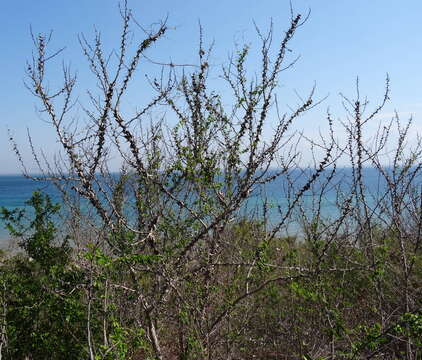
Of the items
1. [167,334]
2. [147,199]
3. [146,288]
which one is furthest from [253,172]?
[167,334]

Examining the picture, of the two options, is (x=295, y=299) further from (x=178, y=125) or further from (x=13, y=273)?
(x=13, y=273)

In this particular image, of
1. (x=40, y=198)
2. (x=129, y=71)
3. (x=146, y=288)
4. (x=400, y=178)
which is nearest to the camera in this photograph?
(x=129, y=71)

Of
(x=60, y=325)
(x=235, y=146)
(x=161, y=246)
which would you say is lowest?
(x=60, y=325)

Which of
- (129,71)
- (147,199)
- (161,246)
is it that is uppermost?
(129,71)

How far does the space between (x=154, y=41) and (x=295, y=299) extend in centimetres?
359

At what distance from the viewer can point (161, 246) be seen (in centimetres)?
447

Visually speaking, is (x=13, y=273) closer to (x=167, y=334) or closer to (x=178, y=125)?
(x=167, y=334)

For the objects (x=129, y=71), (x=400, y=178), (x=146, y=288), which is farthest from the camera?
(x=146, y=288)

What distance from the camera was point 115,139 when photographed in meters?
4.22

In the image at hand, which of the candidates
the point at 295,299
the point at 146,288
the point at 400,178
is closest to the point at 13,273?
the point at 146,288

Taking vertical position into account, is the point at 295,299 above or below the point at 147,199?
below

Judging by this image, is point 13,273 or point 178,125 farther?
point 13,273

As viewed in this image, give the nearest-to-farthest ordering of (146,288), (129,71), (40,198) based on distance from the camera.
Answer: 1. (129,71)
2. (146,288)
3. (40,198)

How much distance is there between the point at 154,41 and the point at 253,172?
5.14 ft
